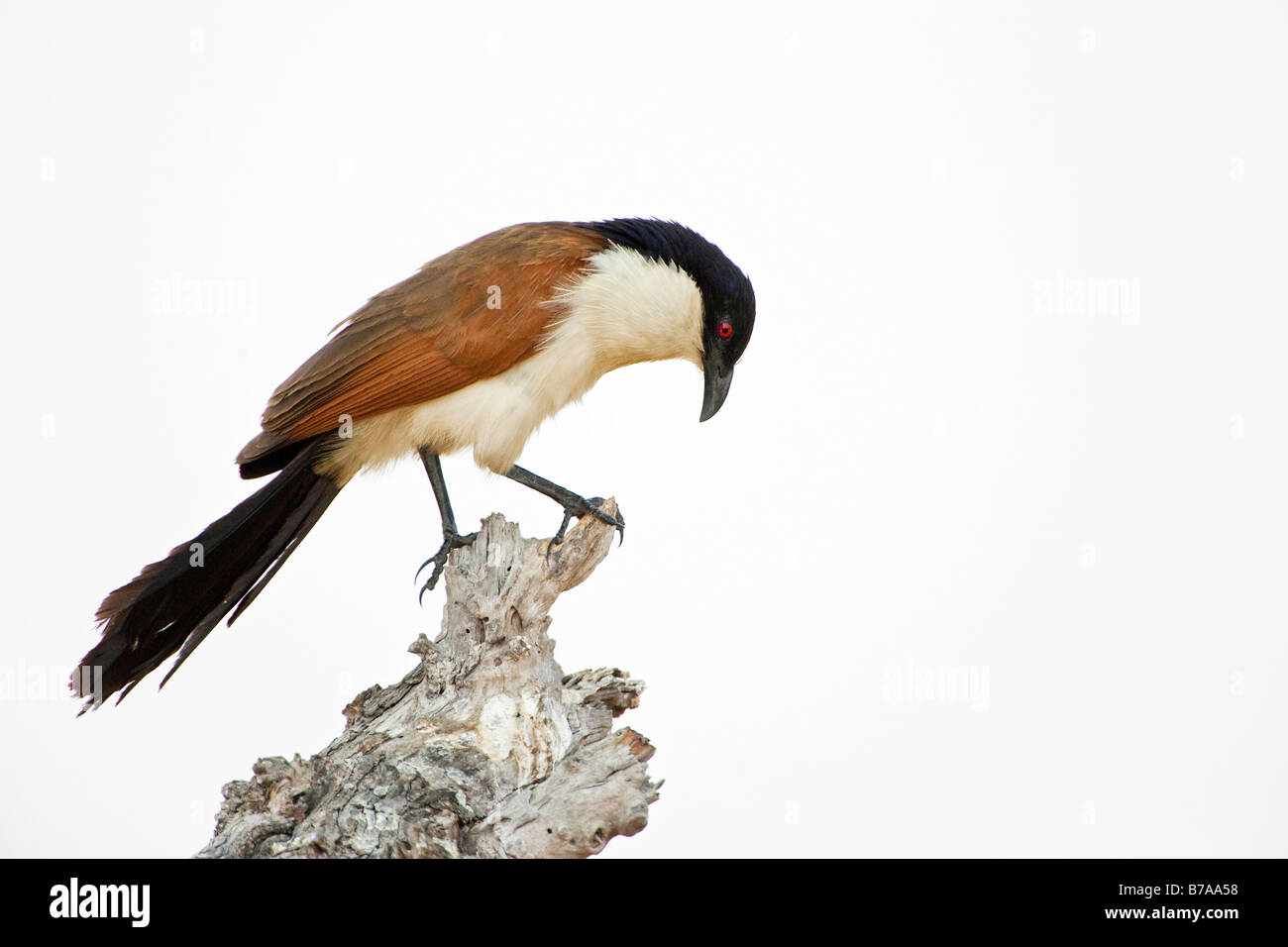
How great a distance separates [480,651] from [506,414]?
0.86m

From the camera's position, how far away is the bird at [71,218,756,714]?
3918mm

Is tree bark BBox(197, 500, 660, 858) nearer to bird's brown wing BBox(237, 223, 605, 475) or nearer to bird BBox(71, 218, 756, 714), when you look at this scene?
bird BBox(71, 218, 756, 714)

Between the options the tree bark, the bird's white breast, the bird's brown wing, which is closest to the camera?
the tree bark

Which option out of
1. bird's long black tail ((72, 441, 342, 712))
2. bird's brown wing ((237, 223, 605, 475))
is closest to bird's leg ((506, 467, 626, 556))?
bird's brown wing ((237, 223, 605, 475))

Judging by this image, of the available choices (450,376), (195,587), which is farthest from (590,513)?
(195,587)

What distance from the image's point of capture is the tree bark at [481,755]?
3357 millimetres

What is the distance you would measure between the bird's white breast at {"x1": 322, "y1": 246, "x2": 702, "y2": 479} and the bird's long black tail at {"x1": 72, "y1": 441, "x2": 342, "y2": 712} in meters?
0.26

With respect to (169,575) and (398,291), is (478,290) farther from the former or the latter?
(169,575)

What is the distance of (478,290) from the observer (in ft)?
13.7

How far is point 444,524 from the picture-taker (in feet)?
13.9

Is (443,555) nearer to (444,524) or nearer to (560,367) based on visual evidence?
(444,524)

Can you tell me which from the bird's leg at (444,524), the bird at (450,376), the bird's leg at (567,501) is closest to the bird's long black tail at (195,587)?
the bird at (450,376)

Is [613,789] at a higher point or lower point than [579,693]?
lower
